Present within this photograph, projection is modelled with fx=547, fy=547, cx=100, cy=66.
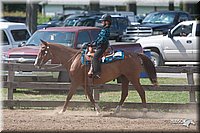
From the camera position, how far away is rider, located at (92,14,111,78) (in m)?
12.8

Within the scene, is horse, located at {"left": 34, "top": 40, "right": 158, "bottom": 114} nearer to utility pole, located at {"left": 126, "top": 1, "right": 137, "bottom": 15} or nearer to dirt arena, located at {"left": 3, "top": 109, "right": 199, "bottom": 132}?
dirt arena, located at {"left": 3, "top": 109, "right": 199, "bottom": 132}

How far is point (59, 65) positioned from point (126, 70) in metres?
2.28

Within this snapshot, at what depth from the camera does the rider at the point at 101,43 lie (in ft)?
41.9

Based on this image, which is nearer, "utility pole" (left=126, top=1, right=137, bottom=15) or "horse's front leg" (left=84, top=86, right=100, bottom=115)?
"horse's front leg" (left=84, top=86, right=100, bottom=115)

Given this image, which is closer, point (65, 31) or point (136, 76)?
point (136, 76)

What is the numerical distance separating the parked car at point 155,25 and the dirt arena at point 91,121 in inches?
618

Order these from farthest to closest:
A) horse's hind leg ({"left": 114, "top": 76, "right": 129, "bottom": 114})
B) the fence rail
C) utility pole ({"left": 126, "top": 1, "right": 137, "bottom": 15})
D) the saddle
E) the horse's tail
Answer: utility pole ({"left": 126, "top": 1, "right": 137, "bottom": 15})
the fence rail
the horse's tail
horse's hind leg ({"left": 114, "top": 76, "right": 129, "bottom": 114})
the saddle

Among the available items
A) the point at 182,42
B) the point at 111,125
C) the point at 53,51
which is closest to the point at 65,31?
the point at 53,51

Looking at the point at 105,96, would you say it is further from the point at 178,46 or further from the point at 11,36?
the point at 178,46

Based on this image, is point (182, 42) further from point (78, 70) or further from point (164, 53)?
point (78, 70)

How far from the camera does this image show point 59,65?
1462cm

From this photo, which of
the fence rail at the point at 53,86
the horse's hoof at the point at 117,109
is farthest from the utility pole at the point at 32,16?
the horse's hoof at the point at 117,109

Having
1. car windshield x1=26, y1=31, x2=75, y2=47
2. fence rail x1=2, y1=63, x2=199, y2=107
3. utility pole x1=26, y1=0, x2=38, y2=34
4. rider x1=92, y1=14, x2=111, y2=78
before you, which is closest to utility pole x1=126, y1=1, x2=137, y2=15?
utility pole x1=26, y1=0, x2=38, y2=34

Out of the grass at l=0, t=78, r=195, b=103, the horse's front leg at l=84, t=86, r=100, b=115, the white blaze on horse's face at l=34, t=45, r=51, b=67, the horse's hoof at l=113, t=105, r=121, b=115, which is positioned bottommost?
the grass at l=0, t=78, r=195, b=103
